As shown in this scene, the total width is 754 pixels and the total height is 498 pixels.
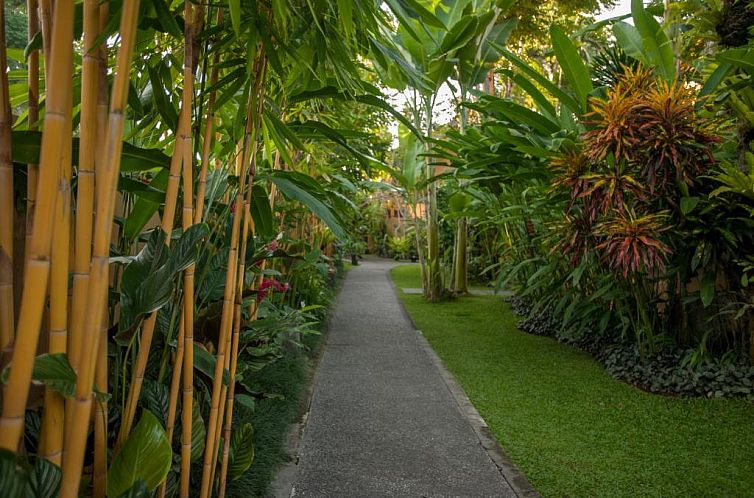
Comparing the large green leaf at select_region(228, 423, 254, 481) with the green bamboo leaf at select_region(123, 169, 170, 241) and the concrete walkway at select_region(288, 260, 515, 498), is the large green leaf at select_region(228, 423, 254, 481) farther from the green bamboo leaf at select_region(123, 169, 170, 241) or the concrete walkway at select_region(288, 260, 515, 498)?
the green bamboo leaf at select_region(123, 169, 170, 241)

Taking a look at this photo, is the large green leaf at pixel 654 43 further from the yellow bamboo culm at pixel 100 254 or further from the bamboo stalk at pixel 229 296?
the yellow bamboo culm at pixel 100 254

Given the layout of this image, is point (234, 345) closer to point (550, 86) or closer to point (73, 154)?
point (73, 154)

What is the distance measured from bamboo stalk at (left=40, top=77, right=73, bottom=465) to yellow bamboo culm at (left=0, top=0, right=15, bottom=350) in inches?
3.7

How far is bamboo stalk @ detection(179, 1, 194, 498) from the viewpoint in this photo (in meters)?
1.03

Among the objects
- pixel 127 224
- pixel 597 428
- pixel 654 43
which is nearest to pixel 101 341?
pixel 127 224

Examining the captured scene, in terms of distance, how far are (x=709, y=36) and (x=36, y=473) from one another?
3.71 meters

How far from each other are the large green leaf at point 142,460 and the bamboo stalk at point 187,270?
0.18 meters

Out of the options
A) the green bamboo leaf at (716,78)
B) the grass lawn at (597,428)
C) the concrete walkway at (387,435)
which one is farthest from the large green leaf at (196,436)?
the green bamboo leaf at (716,78)

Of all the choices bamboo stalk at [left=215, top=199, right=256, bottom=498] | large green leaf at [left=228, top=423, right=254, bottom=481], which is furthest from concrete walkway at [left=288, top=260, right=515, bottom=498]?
bamboo stalk at [left=215, top=199, right=256, bottom=498]

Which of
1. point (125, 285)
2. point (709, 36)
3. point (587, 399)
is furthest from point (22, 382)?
point (709, 36)

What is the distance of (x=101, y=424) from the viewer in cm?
98

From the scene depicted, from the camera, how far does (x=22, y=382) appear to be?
73cm

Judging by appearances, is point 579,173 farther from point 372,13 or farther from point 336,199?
point 372,13

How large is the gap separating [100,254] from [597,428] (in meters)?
2.49
